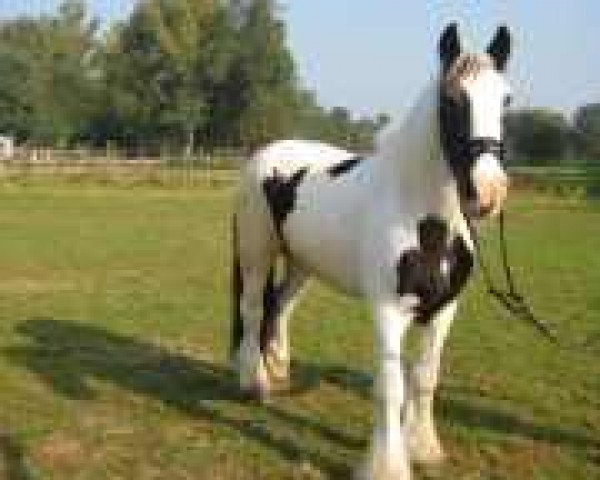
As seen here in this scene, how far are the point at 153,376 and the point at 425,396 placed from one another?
9.29 feet

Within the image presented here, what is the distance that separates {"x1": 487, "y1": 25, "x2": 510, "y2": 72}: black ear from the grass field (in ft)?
7.60

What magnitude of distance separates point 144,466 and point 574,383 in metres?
3.75

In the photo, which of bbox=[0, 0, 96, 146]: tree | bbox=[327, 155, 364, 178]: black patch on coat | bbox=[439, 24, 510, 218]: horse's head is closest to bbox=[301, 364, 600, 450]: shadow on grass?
bbox=[327, 155, 364, 178]: black patch on coat

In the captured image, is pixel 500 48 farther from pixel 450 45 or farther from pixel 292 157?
pixel 292 157

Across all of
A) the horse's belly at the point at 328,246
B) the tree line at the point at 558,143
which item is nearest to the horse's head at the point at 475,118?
the horse's belly at the point at 328,246

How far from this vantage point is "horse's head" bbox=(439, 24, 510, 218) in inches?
199

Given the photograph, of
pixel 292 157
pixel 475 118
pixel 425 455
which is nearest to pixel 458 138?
pixel 475 118

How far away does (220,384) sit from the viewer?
325 inches

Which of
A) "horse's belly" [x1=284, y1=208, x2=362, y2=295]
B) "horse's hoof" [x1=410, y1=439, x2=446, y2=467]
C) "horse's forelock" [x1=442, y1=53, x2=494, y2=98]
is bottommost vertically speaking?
"horse's hoof" [x1=410, y1=439, x2=446, y2=467]

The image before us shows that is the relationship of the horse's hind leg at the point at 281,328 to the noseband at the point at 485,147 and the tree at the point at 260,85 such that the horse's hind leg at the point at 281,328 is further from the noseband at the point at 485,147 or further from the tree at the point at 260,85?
the tree at the point at 260,85

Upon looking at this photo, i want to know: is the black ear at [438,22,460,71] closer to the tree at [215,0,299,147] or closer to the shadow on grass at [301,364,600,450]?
the shadow on grass at [301,364,600,450]

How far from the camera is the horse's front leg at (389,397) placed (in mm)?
5777

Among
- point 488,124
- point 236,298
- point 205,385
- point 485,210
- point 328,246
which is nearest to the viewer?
point 485,210

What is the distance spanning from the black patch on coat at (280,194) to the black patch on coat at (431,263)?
5.20 ft
